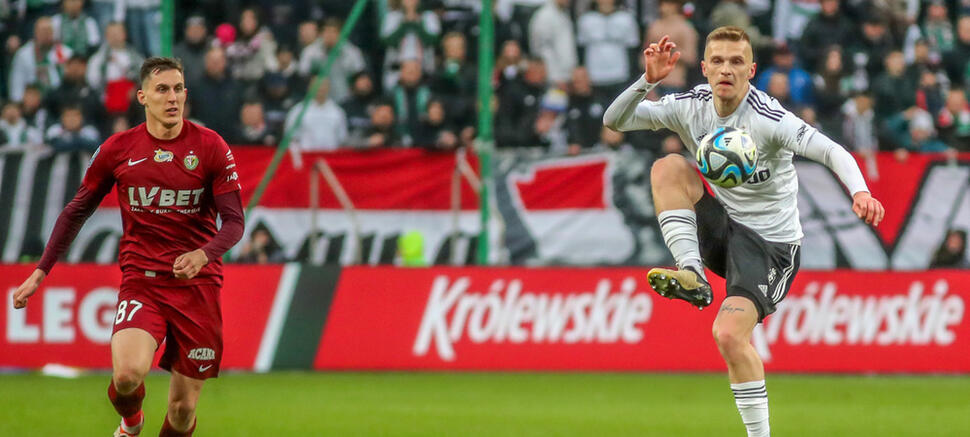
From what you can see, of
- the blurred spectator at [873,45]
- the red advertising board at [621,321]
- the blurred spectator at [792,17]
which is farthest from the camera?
the blurred spectator at [792,17]

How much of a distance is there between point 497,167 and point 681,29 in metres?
3.37

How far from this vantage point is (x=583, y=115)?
55.9 ft

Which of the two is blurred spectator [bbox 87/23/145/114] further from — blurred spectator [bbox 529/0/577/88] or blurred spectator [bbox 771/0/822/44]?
blurred spectator [bbox 771/0/822/44]

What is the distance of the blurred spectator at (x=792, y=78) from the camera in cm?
1761

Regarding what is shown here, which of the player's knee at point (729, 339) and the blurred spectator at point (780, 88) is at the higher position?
the player's knee at point (729, 339)

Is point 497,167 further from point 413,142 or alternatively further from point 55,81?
point 55,81

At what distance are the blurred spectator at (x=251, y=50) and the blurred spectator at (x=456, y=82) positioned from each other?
1.97m

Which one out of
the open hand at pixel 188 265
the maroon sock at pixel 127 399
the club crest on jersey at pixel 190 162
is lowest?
the maroon sock at pixel 127 399

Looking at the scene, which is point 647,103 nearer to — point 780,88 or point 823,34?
point 780,88

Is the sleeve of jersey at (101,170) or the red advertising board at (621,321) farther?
the red advertising board at (621,321)

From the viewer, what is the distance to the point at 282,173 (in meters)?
15.7

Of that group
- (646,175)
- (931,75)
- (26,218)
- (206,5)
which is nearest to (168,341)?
(26,218)

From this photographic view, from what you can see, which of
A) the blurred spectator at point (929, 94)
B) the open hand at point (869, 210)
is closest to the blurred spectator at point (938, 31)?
the blurred spectator at point (929, 94)

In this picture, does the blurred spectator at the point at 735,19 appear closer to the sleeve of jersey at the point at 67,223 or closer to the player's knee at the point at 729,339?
the player's knee at the point at 729,339
